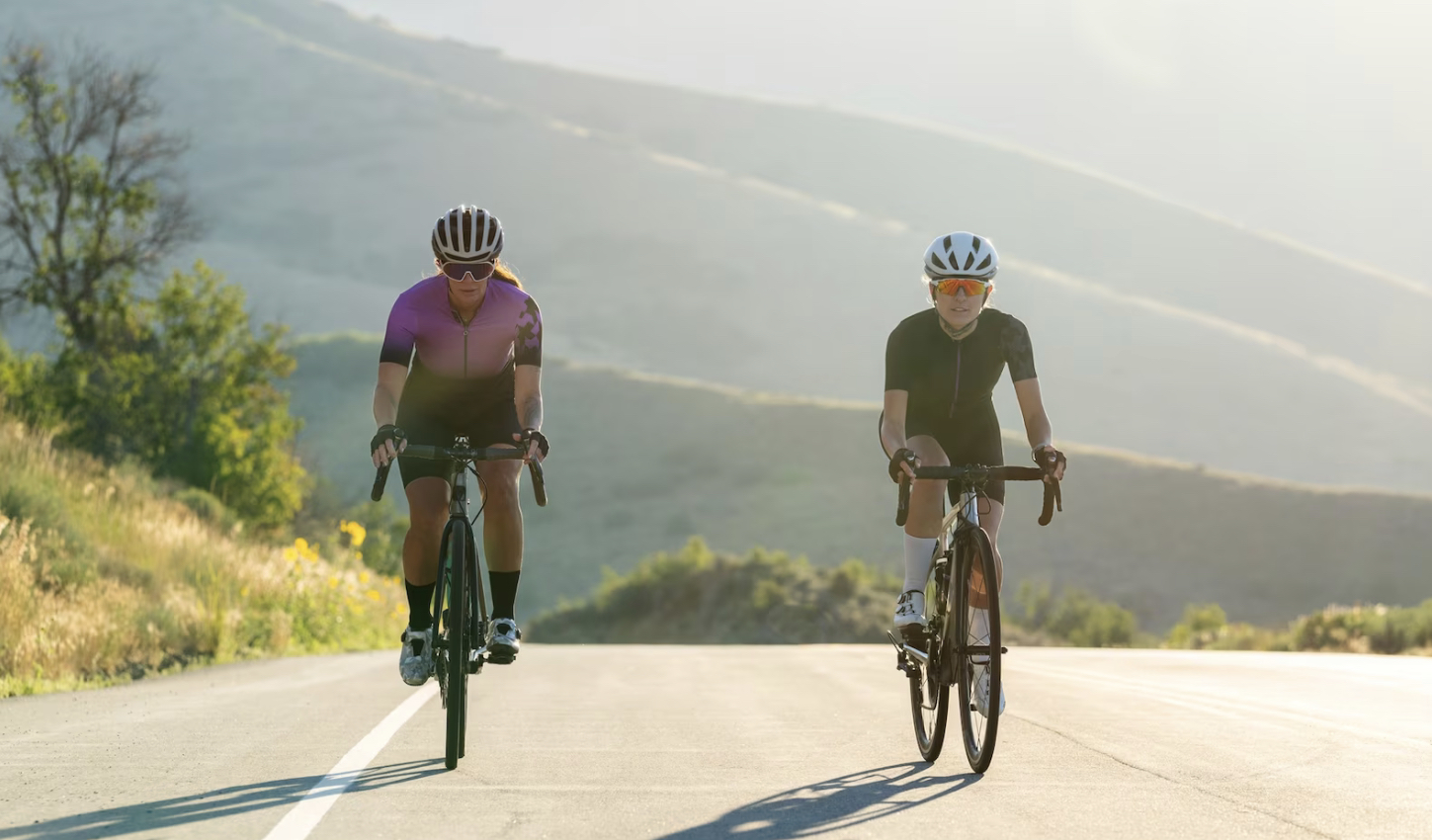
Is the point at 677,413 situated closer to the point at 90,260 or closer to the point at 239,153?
the point at 90,260

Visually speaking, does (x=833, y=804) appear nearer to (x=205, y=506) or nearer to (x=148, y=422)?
(x=205, y=506)

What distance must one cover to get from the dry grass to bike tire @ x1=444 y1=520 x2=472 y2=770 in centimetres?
528

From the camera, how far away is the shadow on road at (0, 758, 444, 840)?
6.32 meters

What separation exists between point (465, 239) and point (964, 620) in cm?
305

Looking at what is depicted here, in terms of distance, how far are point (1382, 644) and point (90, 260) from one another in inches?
959

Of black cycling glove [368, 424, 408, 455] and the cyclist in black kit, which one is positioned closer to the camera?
black cycling glove [368, 424, 408, 455]

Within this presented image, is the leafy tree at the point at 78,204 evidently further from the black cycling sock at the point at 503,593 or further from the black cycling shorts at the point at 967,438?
the black cycling shorts at the point at 967,438

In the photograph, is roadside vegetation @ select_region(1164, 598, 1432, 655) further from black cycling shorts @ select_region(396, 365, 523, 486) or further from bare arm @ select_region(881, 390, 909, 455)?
black cycling shorts @ select_region(396, 365, 523, 486)

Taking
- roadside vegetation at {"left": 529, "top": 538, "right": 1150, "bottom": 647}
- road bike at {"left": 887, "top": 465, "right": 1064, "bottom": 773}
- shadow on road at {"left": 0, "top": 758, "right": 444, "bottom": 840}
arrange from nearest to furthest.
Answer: shadow on road at {"left": 0, "top": 758, "right": 444, "bottom": 840} < road bike at {"left": 887, "top": 465, "right": 1064, "bottom": 773} < roadside vegetation at {"left": 529, "top": 538, "right": 1150, "bottom": 647}

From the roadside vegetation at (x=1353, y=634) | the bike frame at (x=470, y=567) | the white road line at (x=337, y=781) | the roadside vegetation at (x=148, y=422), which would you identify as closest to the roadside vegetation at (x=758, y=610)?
the roadside vegetation at (x=148, y=422)

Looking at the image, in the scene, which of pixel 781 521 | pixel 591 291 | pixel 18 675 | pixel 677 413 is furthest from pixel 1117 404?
pixel 18 675

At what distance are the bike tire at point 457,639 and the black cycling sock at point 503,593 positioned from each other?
392 mm

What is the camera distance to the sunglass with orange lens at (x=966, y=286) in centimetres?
842

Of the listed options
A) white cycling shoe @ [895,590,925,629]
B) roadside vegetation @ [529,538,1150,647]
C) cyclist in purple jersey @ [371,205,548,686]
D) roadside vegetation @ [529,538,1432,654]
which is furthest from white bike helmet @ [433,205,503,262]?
roadside vegetation @ [529,538,1150,647]
